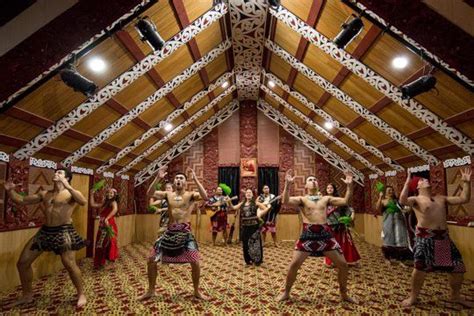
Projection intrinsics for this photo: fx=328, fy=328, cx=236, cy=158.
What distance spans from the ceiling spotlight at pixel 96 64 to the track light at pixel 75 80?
1.12ft

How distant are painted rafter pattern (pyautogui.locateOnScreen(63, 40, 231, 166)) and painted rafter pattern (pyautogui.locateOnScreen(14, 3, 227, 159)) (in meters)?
0.96

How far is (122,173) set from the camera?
860 centimetres

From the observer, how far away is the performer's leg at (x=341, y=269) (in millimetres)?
3664

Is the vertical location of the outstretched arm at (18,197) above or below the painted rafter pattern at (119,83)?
below

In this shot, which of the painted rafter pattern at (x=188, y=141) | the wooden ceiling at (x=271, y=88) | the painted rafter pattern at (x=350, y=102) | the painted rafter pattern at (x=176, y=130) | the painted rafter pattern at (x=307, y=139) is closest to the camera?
the wooden ceiling at (x=271, y=88)

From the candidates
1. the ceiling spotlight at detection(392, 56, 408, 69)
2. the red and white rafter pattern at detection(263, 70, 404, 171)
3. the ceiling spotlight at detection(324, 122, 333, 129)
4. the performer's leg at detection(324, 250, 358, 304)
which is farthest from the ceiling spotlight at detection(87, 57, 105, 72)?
the ceiling spotlight at detection(324, 122, 333, 129)

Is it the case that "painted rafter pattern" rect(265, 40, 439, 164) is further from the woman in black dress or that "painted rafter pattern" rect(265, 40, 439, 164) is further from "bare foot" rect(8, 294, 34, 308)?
"bare foot" rect(8, 294, 34, 308)

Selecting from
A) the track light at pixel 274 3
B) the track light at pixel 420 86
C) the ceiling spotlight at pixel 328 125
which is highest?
the track light at pixel 274 3

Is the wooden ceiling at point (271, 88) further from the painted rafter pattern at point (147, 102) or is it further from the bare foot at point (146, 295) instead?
the bare foot at point (146, 295)

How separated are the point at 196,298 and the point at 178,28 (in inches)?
139

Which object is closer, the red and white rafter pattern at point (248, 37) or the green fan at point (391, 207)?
the red and white rafter pattern at point (248, 37)

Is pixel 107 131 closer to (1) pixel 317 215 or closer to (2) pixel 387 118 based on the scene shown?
(1) pixel 317 215

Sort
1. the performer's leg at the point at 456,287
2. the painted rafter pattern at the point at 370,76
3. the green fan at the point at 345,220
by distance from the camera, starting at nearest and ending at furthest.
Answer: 1. the performer's leg at the point at 456,287
2. the painted rafter pattern at the point at 370,76
3. the green fan at the point at 345,220

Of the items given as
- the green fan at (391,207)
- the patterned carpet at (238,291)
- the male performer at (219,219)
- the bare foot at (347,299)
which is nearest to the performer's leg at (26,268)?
the patterned carpet at (238,291)
